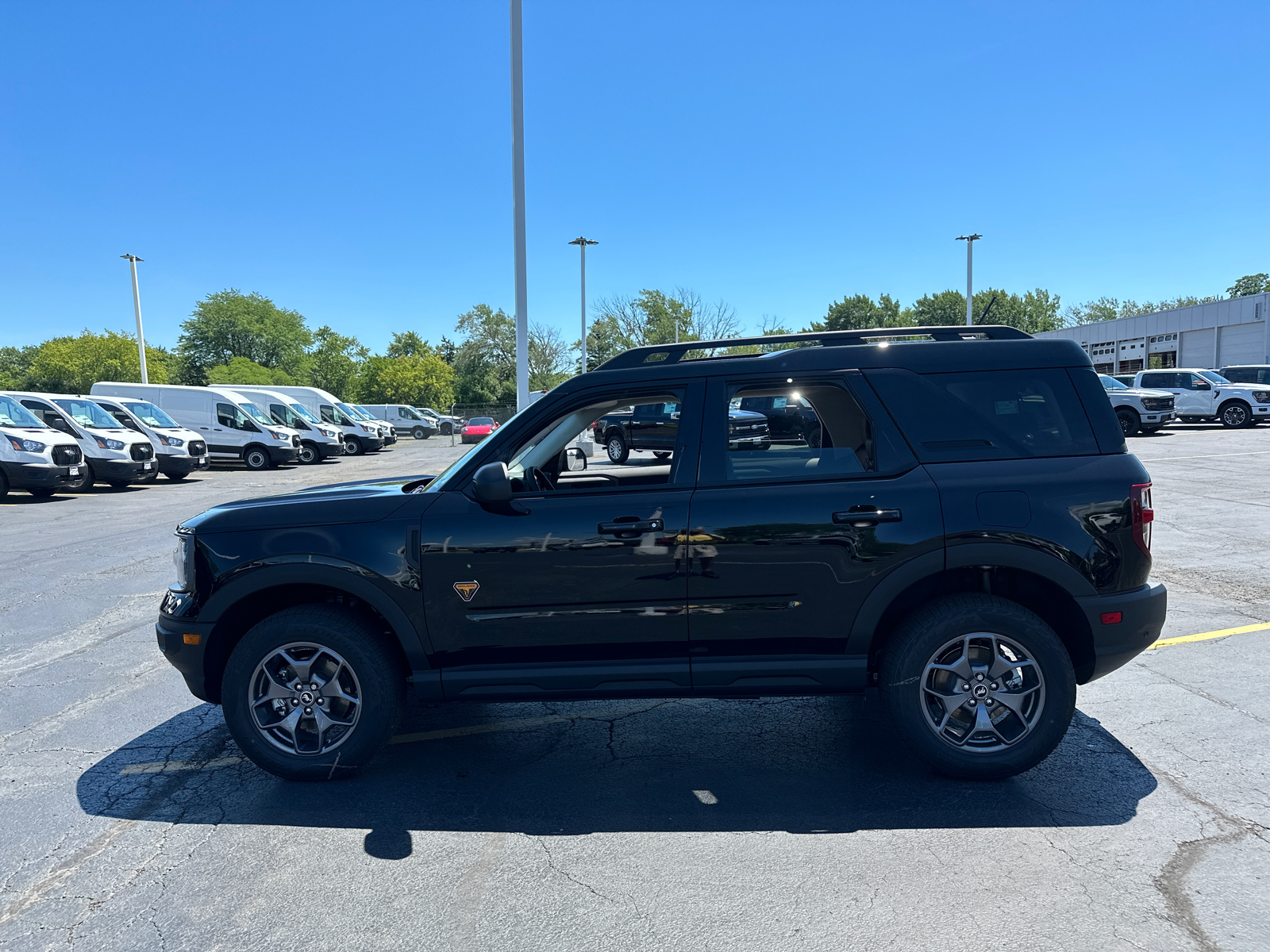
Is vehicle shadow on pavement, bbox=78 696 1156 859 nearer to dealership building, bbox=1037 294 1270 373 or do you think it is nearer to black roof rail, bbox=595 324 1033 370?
black roof rail, bbox=595 324 1033 370

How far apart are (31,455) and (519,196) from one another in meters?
10.4

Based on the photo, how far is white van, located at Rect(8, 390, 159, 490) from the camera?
54.5 feet

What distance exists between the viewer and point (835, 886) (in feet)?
9.29

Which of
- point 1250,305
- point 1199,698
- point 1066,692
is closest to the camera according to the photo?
point 1066,692

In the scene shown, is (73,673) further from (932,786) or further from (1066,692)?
(1066,692)

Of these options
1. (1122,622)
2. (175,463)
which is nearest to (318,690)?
(1122,622)

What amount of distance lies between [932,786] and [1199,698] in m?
1.96

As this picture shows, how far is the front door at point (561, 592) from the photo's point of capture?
11.7ft

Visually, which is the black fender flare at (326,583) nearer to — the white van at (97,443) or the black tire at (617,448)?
the black tire at (617,448)

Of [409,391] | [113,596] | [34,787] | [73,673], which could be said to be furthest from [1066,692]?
[409,391]

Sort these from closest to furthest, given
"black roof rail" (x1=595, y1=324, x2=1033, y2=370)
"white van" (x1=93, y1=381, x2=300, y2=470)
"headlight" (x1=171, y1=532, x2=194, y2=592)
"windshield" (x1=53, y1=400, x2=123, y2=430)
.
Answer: "headlight" (x1=171, y1=532, x2=194, y2=592)
"black roof rail" (x1=595, y1=324, x2=1033, y2=370)
"windshield" (x1=53, y1=400, x2=123, y2=430)
"white van" (x1=93, y1=381, x2=300, y2=470)

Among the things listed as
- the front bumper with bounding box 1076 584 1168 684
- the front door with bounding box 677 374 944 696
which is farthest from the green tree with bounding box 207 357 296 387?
the front bumper with bounding box 1076 584 1168 684

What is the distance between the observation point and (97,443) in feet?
54.8

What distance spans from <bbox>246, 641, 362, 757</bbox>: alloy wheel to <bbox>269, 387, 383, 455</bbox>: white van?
30377 mm
